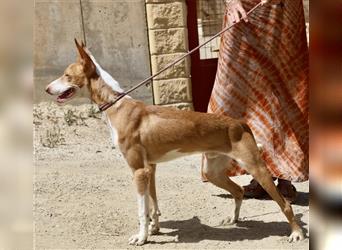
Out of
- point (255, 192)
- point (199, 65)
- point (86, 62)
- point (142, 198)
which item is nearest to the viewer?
point (142, 198)

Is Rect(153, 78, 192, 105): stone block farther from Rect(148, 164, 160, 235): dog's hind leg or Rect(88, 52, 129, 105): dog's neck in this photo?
Rect(88, 52, 129, 105): dog's neck

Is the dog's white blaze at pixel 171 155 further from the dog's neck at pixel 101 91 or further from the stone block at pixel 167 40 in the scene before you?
the stone block at pixel 167 40

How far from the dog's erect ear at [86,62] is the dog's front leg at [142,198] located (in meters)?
0.82

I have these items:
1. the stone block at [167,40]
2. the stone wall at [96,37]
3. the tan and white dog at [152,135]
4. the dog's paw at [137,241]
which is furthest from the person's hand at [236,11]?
the stone wall at [96,37]

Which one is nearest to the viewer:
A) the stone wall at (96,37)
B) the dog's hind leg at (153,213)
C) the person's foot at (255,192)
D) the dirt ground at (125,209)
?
the dirt ground at (125,209)

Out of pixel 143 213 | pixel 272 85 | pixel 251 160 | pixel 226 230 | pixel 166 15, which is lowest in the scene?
pixel 226 230

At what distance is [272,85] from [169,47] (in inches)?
135

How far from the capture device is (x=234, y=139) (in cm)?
419

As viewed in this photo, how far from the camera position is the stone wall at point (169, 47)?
816 cm

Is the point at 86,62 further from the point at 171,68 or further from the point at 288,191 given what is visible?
the point at 171,68

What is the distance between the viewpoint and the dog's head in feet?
14.0

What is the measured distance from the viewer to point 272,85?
16.3 feet

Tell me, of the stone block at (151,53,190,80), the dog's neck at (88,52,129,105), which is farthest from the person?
the stone block at (151,53,190,80)

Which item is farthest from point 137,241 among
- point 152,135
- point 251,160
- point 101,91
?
point 101,91
